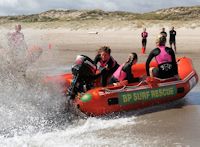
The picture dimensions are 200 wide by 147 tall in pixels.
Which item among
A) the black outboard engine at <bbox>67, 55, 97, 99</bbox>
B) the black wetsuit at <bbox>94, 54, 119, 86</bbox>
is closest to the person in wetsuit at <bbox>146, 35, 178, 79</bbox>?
the black wetsuit at <bbox>94, 54, 119, 86</bbox>

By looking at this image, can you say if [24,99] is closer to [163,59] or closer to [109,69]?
[109,69]

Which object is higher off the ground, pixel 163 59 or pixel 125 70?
pixel 163 59

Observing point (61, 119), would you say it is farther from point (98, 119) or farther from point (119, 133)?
point (119, 133)

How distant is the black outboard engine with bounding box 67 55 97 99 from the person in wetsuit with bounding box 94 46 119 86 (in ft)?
0.85

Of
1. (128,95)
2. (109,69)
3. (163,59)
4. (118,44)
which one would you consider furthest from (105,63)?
(118,44)

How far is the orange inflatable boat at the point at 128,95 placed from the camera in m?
7.50

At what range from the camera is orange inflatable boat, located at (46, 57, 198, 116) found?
750 centimetres

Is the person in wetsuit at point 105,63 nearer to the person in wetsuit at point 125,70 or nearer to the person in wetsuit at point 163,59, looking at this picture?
the person in wetsuit at point 125,70

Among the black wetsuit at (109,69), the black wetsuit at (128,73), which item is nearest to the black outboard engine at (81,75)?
the black wetsuit at (109,69)

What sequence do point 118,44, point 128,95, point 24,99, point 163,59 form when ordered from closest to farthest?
point 24,99, point 128,95, point 163,59, point 118,44

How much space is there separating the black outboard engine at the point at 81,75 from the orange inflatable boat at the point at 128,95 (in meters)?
0.13

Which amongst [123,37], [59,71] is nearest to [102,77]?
[59,71]

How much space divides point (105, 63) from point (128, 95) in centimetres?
93

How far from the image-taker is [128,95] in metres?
7.73
